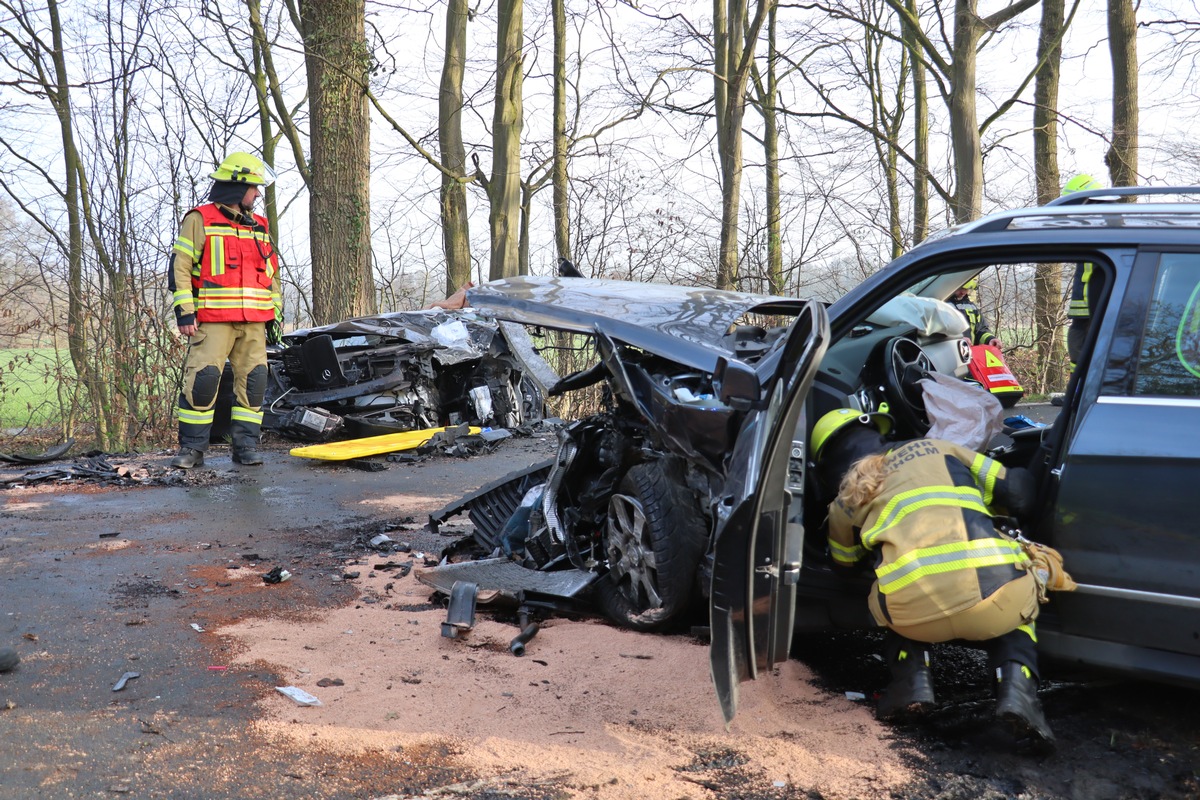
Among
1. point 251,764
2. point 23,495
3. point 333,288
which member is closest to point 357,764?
point 251,764

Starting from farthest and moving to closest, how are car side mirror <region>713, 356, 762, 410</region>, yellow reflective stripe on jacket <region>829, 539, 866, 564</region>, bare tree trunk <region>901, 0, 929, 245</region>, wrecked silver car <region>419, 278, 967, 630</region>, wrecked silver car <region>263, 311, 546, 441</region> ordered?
bare tree trunk <region>901, 0, 929, 245</region>
wrecked silver car <region>263, 311, 546, 441</region>
wrecked silver car <region>419, 278, 967, 630</region>
yellow reflective stripe on jacket <region>829, 539, 866, 564</region>
car side mirror <region>713, 356, 762, 410</region>

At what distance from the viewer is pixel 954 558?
2.76 meters

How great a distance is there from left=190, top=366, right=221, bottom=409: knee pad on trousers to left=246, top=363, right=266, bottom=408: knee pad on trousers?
315 millimetres

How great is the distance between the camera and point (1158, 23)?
1493 centimetres

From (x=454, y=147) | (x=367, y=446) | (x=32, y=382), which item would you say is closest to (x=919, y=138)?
(x=454, y=147)

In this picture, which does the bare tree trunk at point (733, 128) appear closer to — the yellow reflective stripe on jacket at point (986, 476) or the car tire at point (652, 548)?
the car tire at point (652, 548)

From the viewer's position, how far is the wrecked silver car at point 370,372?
934 cm

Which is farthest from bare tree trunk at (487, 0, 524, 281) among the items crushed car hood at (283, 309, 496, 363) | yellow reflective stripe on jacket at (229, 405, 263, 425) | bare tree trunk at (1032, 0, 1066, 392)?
yellow reflective stripe on jacket at (229, 405, 263, 425)

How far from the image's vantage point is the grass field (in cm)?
1038

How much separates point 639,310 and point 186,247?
5124 millimetres

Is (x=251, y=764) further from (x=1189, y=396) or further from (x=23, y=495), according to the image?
(x=23, y=495)

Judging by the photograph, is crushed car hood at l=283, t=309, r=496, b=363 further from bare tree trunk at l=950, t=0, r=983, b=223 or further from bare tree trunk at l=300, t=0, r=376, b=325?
bare tree trunk at l=950, t=0, r=983, b=223

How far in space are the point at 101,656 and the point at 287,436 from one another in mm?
6389

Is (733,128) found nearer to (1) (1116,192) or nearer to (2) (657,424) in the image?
(1) (1116,192)
